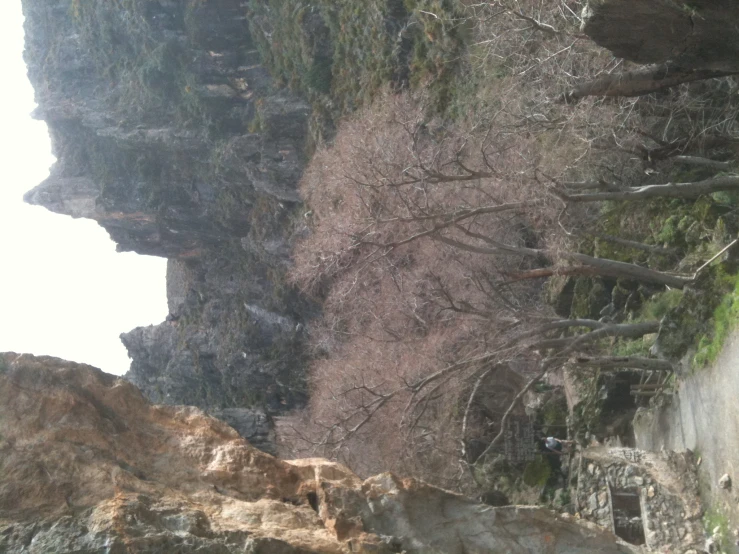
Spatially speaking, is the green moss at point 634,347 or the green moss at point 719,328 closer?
the green moss at point 719,328

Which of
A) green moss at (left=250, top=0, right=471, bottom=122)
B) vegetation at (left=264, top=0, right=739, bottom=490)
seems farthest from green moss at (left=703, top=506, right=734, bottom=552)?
green moss at (left=250, top=0, right=471, bottom=122)

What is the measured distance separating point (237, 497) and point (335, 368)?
1822 centimetres

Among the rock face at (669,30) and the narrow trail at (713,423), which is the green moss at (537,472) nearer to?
the narrow trail at (713,423)

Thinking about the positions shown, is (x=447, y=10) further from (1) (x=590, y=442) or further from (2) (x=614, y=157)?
(1) (x=590, y=442)

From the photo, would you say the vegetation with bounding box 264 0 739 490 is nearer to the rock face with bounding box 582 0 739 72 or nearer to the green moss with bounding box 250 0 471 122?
the green moss with bounding box 250 0 471 122

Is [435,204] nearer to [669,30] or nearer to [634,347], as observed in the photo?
[634,347]

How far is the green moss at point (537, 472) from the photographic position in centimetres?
1920

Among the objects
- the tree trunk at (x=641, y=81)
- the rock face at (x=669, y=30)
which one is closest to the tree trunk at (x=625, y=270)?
the tree trunk at (x=641, y=81)

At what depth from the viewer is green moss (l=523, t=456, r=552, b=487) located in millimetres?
19203

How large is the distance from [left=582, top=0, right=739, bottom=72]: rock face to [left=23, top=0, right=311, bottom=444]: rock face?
23.8 metres

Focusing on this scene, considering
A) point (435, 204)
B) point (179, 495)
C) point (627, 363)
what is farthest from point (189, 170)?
point (179, 495)

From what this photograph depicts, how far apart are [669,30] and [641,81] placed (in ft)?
10.7

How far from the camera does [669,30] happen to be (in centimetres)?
1014

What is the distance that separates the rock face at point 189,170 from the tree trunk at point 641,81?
20.0 m
